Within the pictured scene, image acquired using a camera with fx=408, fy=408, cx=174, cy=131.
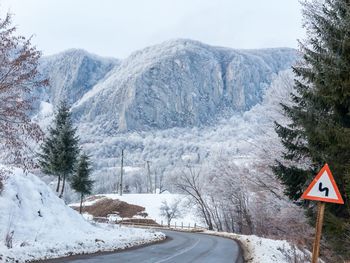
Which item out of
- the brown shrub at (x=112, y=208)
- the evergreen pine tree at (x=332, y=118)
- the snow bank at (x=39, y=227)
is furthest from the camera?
the brown shrub at (x=112, y=208)

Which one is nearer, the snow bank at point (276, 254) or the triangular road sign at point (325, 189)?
the triangular road sign at point (325, 189)

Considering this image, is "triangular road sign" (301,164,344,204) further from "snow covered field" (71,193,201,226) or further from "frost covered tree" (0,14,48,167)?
"snow covered field" (71,193,201,226)

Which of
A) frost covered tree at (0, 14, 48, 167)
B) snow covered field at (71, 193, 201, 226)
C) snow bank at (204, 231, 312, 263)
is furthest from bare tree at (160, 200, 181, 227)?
frost covered tree at (0, 14, 48, 167)

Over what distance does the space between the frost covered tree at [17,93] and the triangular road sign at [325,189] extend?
947 centimetres

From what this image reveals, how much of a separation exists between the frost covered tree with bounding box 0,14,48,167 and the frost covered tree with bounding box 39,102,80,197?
26.7 m

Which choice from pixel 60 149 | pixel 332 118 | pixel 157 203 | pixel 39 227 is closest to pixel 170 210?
pixel 157 203

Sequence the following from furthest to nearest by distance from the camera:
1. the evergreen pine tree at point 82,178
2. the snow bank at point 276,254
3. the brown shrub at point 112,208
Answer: the brown shrub at point 112,208, the evergreen pine tree at point 82,178, the snow bank at point 276,254

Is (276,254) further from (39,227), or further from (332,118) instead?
(39,227)

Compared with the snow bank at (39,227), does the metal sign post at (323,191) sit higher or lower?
higher

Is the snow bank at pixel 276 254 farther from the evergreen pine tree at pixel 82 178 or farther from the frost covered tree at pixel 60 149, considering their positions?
the evergreen pine tree at pixel 82 178

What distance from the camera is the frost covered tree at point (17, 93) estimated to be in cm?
1359

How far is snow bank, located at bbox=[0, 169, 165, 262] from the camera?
13.7 metres

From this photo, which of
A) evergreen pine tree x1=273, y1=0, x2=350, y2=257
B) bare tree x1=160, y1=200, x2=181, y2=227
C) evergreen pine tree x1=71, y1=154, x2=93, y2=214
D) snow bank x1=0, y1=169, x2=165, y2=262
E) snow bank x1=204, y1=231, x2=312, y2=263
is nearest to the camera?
evergreen pine tree x1=273, y1=0, x2=350, y2=257

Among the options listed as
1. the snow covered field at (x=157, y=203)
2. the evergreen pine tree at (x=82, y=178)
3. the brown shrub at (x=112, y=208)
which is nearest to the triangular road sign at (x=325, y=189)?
the evergreen pine tree at (x=82, y=178)
